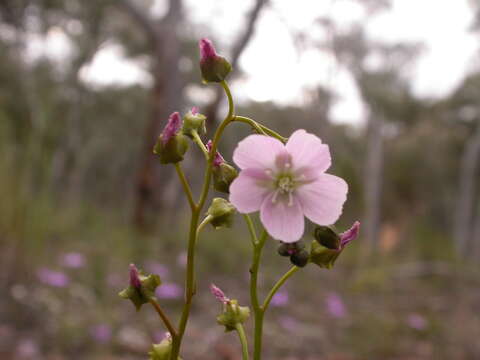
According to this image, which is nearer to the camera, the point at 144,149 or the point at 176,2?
the point at 144,149

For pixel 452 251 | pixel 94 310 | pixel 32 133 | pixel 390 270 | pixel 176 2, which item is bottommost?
pixel 94 310

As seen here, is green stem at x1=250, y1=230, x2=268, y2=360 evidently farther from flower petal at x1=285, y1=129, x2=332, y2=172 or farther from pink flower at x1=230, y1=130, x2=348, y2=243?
flower petal at x1=285, y1=129, x2=332, y2=172

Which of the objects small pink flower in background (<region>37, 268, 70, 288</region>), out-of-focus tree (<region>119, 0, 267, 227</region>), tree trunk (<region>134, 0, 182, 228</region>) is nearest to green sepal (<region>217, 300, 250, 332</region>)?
small pink flower in background (<region>37, 268, 70, 288</region>)

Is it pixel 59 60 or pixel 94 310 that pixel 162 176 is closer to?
pixel 94 310

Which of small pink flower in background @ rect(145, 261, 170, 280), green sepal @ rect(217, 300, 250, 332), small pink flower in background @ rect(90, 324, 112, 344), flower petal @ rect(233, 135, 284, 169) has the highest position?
small pink flower in background @ rect(145, 261, 170, 280)

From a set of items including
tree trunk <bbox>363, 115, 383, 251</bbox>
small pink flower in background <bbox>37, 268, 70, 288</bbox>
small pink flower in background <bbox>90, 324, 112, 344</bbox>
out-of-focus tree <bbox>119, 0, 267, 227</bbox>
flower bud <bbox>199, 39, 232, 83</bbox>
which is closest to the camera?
flower bud <bbox>199, 39, 232, 83</bbox>

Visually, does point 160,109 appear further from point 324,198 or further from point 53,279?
point 324,198

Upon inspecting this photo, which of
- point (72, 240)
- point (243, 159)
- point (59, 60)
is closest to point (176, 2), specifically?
point (72, 240)
